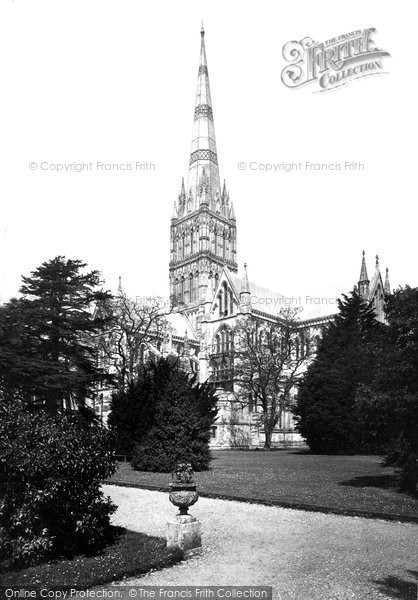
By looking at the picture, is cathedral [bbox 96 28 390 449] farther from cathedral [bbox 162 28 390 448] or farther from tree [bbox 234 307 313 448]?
tree [bbox 234 307 313 448]

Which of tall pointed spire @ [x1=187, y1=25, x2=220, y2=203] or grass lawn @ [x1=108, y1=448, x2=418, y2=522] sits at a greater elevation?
tall pointed spire @ [x1=187, y1=25, x2=220, y2=203]

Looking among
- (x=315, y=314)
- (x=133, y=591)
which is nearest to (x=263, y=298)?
(x=315, y=314)

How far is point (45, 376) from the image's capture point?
73.7 ft

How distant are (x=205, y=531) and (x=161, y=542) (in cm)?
127

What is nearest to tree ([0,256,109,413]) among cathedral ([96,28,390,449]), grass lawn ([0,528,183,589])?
grass lawn ([0,528,183,589])

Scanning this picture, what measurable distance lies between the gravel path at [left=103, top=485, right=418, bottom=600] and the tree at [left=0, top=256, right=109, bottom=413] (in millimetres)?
11283

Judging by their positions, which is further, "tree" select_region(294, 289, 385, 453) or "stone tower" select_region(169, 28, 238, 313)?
"stone tower" select_region(169, 28, 238, 313)

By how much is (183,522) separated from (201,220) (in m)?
82.8

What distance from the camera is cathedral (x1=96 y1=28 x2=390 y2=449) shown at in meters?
64.1

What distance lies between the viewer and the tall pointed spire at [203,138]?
9219 cm

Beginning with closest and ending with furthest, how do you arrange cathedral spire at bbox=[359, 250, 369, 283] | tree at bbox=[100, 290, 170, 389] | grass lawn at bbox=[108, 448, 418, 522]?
1. grass lawn at bbox=[108, 448, 418, 522]
2. tree at bbox=[100, 290, 170, 389]
3. cathedral spire at bbox=[359, 250, 369, 283]

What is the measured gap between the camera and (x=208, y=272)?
8775 centimetres

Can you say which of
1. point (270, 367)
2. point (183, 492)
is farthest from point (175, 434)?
point (270, 367)

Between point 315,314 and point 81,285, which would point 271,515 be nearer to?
point 81,285
